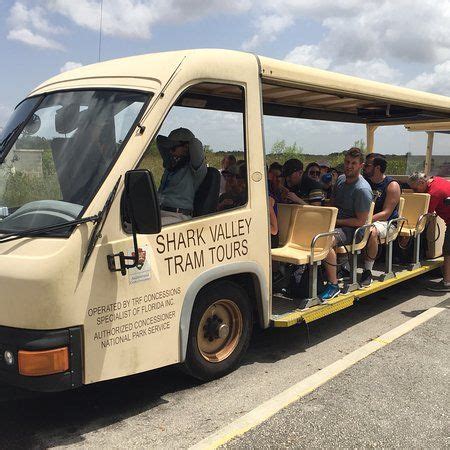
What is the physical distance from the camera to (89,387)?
4.00m

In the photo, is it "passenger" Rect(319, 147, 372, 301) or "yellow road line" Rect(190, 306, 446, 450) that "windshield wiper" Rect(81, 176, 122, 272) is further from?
"passenger" Rect(319, 147, 372, 301)

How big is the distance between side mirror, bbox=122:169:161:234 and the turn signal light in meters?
0.84

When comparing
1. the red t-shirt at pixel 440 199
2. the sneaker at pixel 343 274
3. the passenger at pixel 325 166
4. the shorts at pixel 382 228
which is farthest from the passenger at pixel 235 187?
the passenger at pixel 325 166

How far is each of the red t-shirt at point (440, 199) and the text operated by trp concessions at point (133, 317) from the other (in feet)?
15.2

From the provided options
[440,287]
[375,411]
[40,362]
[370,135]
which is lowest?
[440,287]

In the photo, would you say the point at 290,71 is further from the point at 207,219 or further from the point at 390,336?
the point at 390,336

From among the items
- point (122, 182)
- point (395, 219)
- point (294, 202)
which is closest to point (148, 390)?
point (122, 182)

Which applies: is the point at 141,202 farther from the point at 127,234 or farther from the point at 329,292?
the point at 329,292

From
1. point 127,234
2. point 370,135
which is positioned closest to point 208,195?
point 127,234

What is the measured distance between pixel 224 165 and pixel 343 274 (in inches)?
96.9

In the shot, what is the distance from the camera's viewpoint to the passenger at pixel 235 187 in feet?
13.1

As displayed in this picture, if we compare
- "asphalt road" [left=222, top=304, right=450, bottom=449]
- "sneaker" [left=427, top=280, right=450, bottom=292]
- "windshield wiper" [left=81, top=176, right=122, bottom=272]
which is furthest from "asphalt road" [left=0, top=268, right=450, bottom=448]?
"sneaker" [left=427, top=280, right=450, bottom=292]

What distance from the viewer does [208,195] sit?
153 inches

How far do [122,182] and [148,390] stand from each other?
1696 mm
